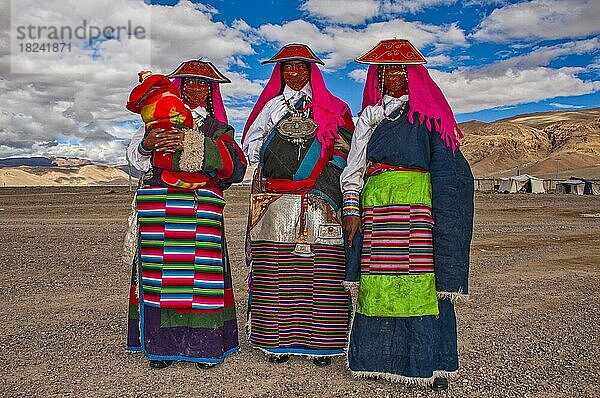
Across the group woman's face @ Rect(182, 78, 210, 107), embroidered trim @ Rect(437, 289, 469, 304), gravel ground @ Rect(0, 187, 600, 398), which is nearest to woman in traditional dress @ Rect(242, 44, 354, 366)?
gravel ground @ Rect(0, 187, 600, 398)

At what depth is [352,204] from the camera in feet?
14.3

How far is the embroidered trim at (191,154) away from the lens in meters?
4.36

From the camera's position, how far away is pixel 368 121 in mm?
4395

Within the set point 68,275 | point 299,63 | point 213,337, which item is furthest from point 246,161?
point 68,275

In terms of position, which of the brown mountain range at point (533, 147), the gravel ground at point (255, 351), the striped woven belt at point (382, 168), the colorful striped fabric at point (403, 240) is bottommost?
the gravel ground at point (255, 351)

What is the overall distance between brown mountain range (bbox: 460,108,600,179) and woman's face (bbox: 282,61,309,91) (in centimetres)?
10714

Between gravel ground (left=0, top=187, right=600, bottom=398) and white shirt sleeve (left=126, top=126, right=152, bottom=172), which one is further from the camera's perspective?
white shirt sleeve (left=126, top=126, right=152, bottom=172)

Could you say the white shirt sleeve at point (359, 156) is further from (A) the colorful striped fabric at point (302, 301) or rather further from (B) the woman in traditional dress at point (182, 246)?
(B) the woman in traditional dress at point (182, 246)

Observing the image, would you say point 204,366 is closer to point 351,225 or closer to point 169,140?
point 351,225

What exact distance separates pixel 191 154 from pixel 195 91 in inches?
26.6

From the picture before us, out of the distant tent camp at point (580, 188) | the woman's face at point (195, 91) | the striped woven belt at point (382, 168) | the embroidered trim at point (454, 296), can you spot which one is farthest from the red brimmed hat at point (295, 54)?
the distant tent camp at point (580, 188)

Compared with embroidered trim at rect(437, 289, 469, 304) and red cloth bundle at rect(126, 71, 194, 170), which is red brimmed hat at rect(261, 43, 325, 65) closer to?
red cloth bundle at rect(126, 71, 194, 170)

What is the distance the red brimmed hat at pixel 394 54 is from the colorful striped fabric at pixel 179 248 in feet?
4.79

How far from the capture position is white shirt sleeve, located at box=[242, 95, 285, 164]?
4.80 m
